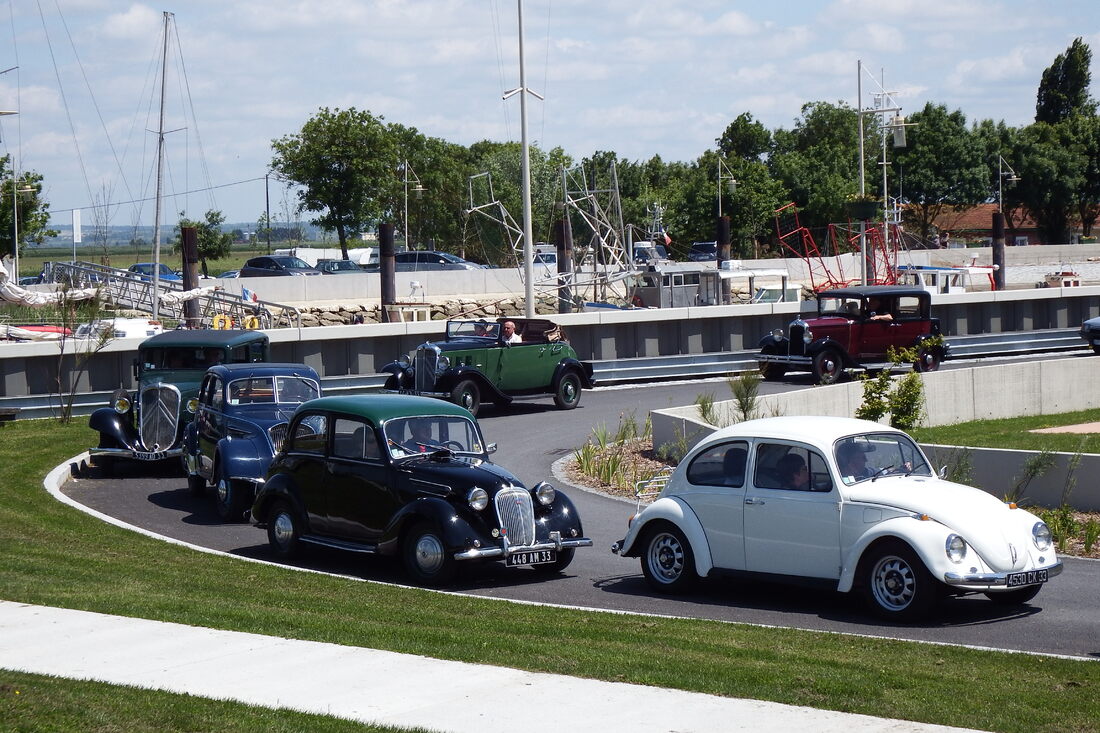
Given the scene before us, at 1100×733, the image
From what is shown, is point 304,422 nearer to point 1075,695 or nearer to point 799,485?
point 799,485

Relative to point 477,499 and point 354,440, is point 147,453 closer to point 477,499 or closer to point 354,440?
point 354,440

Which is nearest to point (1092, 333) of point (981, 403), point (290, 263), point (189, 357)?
point (981, 403)

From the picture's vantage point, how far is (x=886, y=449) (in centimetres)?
1096

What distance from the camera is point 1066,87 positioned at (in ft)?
328

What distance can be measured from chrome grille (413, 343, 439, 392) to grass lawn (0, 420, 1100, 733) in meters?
11.4

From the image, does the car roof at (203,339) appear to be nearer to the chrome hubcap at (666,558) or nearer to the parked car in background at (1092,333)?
the chrome hubcap at (666,558)

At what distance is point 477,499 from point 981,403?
15.6m

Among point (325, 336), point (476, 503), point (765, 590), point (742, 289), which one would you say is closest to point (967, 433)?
point (765, 590)

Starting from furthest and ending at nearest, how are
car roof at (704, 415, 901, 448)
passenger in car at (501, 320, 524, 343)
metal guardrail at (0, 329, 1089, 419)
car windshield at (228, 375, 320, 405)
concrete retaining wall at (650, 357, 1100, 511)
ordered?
passenger in car at (501, 320, 524, 343), metal guardrail at (0, 329, 1089, 419), car windshield at (228, 375, 320, 405), concrete retaining wall at (650, 357, 1100, 511), car roof at (704, 415, 901, 448)

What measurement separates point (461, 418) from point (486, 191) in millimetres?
75067

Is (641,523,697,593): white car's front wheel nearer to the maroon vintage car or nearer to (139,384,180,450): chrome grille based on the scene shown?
(139,384,180,450): chrome grille

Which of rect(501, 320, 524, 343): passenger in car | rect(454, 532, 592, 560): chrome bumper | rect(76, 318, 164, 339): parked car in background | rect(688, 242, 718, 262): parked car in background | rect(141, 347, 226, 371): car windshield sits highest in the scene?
rect(688, 242, 718, 262): parked car in background

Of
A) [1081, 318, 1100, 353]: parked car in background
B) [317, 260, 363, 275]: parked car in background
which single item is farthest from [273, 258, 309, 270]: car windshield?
[1081, 318, 1100, 353]: parked car in background

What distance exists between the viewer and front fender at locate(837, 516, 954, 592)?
9820mm
